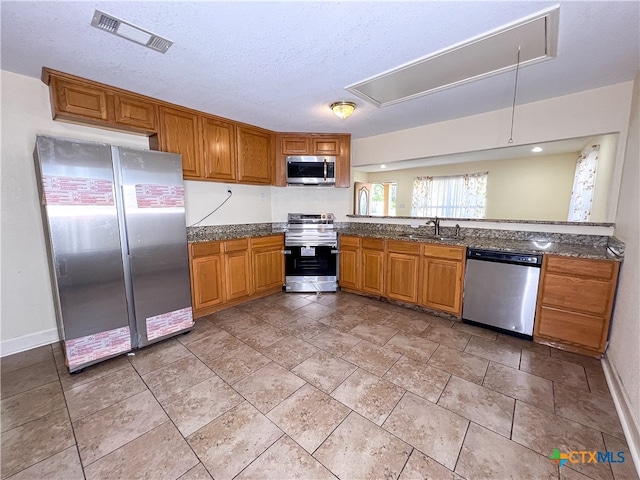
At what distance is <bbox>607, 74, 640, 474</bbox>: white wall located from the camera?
149 cm

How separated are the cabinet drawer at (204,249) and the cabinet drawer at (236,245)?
12 cm

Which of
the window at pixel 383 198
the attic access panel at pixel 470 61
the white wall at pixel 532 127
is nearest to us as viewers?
the attic access panel at pixel 470 61

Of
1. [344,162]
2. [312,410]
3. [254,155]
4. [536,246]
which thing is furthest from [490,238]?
[254,155]

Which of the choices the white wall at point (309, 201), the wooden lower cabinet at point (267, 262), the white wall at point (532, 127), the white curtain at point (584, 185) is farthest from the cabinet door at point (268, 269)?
the white curtain at point (584, 185)

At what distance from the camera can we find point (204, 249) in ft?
9.63

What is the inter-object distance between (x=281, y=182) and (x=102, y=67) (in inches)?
87.0

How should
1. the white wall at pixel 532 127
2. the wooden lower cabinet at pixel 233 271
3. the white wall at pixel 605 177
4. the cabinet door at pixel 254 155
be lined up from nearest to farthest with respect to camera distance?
the white wall at pixel 532 127 < the white wall at pixel 605 177 < the wooden lower cabinet at pixel 233 271 < the cabinet door at pixel 254 155

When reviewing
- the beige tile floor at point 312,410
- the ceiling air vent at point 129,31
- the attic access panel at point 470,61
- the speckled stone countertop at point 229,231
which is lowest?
the beige tile floor at point 312,410

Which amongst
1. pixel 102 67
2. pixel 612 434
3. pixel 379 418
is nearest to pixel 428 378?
pixel 379 418

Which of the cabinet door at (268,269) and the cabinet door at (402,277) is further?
the cabinet door at (268,269)

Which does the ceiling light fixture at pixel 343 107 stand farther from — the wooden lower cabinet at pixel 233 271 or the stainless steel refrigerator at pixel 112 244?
the wooden lower cabinet at pixel 233 271

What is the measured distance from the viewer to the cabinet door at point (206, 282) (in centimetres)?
289

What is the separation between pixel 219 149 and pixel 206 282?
160cm

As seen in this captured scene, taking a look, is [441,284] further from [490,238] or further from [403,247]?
[490,238]
